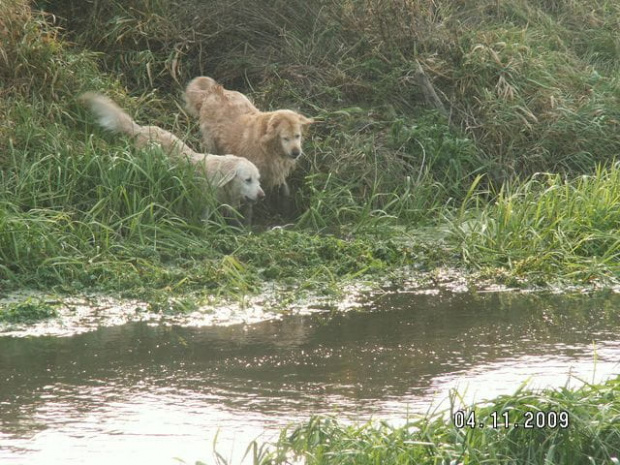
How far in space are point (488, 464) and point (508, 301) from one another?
358cm

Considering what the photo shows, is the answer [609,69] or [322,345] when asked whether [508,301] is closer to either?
[322,345]

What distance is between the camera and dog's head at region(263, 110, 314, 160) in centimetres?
1017

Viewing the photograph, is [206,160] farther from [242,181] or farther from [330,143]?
[330,143]

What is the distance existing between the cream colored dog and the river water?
7.98ft

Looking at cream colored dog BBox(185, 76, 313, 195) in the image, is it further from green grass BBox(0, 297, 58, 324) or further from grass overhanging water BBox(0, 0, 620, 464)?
green grass BBox(0, 297, 58, 324)

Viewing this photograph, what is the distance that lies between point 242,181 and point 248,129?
3.06ft

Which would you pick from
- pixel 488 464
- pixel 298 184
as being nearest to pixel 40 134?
pixel 298 184

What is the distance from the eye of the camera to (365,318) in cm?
780

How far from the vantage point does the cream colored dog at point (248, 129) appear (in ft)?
33.5

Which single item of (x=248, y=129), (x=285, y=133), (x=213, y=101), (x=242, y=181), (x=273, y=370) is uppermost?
(x=213, y=101)

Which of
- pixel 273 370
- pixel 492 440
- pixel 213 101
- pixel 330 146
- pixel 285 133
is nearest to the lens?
pixel 492 440
